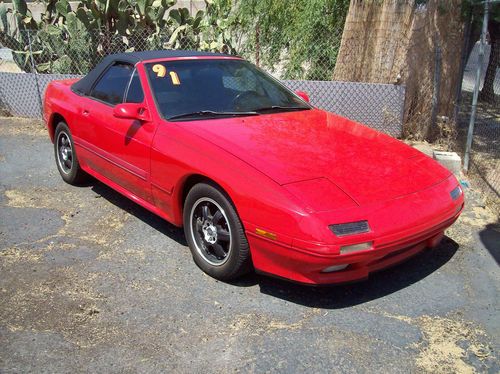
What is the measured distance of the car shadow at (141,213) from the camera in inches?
173

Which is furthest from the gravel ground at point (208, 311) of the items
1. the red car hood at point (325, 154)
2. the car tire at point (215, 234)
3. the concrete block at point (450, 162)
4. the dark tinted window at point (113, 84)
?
the concrete block at point (450, 162)

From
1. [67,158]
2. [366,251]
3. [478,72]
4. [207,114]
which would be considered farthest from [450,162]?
[67,158]

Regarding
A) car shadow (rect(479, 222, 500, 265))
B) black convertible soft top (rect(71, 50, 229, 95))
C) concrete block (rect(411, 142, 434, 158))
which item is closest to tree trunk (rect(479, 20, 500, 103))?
concrete block (rect(411, 142, 434, 158))

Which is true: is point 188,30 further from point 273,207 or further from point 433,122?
point 273,207

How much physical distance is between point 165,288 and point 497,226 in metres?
3.13

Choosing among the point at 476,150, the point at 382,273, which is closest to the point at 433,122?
the point at 476,150

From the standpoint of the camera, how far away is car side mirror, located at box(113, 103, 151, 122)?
3953 mm

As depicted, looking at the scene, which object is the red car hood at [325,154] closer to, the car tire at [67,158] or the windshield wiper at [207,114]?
the windshield wiper at [207,114]

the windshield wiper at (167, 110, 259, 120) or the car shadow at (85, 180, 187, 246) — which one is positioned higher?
the windshield wiper at (167, 110, 259, 120)

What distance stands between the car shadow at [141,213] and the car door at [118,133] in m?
0.41

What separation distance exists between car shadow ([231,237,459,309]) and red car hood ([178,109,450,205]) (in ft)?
2.15

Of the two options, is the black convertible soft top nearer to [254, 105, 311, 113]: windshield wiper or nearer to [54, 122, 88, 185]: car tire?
[54, 122, 88, 185]: car tire

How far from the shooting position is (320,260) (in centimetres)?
295

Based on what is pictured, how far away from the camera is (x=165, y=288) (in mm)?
3537
